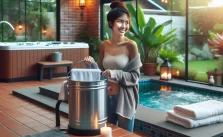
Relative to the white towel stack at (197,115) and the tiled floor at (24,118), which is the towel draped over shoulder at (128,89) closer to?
the tiled floor at (24,118)

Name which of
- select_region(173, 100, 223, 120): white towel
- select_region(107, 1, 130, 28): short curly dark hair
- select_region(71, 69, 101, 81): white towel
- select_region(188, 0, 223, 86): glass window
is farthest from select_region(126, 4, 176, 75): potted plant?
select_region(71, 69, 101, 81): white towel

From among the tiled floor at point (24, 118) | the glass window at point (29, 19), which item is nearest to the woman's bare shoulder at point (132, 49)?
the tiled floor at point (24, 118)

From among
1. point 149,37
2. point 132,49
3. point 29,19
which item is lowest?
point 132,49

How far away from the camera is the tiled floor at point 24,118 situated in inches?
104

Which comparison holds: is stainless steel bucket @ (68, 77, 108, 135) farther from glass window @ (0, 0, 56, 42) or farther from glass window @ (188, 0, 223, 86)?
glass window @ (0, 0, 56, 42)

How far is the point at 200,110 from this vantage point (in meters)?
3.16

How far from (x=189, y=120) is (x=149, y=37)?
4.23m

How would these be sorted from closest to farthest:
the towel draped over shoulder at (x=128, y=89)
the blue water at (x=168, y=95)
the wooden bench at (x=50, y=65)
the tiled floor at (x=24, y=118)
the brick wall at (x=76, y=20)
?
the towel draped over shoulder at (x=128, y=89)
the tiled floor at (x=24, y=118)
the blue water at (x=168, y=95)
the wooden bench at (x=50, y=65)
the brick wall at (x=76, y=20)

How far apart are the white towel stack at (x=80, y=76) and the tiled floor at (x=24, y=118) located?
46 centimetres

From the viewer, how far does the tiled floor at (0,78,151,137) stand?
264cm

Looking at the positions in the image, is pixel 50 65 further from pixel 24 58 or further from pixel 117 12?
pixel 117 12

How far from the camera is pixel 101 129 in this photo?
2.00 meters

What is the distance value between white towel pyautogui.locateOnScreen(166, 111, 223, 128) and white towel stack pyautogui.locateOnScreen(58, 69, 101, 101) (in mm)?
1359

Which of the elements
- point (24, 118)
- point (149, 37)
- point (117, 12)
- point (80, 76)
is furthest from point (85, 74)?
point (149, 37)
